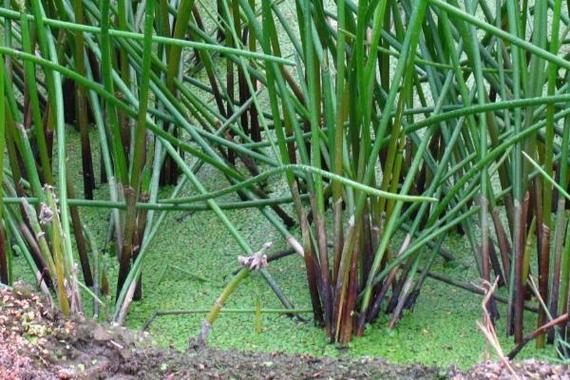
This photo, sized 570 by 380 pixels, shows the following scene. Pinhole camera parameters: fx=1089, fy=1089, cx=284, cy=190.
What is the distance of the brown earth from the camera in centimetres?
126

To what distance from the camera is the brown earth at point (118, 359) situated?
1263mm

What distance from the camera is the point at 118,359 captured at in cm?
130

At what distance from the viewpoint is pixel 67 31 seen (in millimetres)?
1928

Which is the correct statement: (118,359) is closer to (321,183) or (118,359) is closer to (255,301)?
(321,183)

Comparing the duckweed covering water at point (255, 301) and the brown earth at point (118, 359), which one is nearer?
the brown earth at point (118, 359)

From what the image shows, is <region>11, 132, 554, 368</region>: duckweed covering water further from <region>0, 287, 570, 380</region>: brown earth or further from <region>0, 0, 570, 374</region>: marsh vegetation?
<region>0, 287, 570, 380</region>: brown earth

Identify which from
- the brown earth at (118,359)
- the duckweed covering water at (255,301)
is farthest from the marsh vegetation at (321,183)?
the brown earth at (118,359)

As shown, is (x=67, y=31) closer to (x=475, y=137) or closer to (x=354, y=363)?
(x=475, y=137)

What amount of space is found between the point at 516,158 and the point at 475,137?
0.23ft

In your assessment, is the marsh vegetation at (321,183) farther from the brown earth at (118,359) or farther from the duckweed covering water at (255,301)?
the brown earth at (118,359)

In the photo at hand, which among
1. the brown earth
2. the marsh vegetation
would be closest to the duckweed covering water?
the marsh vegetation

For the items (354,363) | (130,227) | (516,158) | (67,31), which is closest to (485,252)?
(516,158)

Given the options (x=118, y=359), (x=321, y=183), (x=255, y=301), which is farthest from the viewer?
(x=255, y=301)

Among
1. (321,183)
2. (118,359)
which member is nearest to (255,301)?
(321,183)
